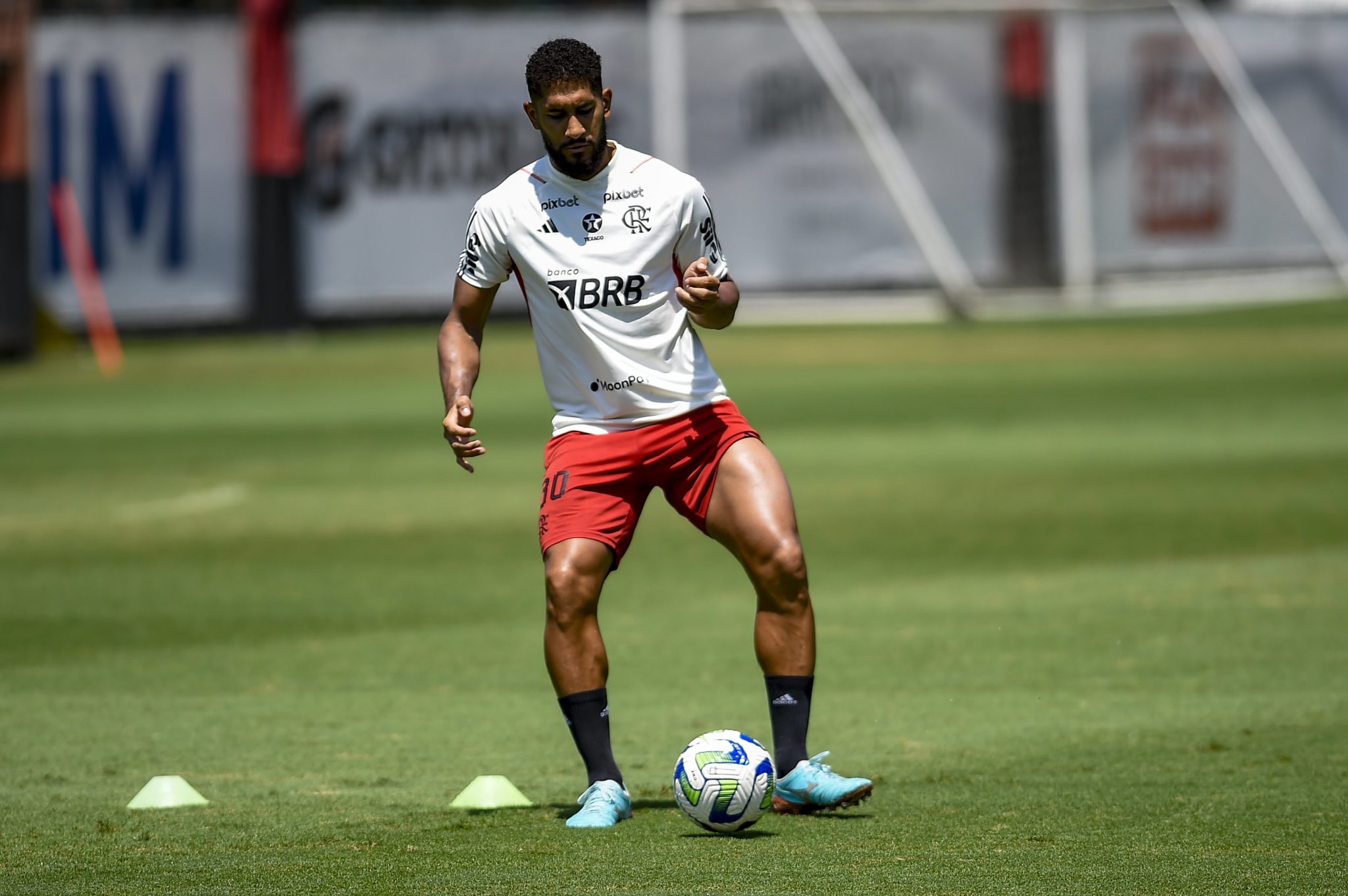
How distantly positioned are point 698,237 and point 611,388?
1.83 feet

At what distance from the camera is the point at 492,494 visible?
619 inches

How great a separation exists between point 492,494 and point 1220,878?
10.9m

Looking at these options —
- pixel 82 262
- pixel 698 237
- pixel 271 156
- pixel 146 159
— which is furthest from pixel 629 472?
pixel 271 156

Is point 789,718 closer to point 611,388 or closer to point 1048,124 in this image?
point 611,388

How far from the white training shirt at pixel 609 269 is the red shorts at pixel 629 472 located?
0.18 ft

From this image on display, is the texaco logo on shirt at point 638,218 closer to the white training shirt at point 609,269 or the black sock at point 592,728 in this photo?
the white training shirt at point 609,269

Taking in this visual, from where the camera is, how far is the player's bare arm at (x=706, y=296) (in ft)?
20.4

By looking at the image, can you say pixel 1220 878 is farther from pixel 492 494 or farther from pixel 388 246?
pixel 388 246

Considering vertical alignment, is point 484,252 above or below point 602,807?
above

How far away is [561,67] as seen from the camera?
6203mm

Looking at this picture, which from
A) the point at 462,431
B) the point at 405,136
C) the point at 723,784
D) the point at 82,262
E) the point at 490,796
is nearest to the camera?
the point at 723,784

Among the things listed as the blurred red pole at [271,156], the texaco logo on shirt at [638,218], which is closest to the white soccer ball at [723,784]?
the texaco logo on shirt at [638,218]

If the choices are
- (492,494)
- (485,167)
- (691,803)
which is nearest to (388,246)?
(485,167)

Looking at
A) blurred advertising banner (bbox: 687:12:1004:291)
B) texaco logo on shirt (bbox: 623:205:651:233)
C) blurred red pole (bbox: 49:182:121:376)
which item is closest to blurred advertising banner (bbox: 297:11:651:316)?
blurred advertising banner (bbox: 687:12:1004:291)
